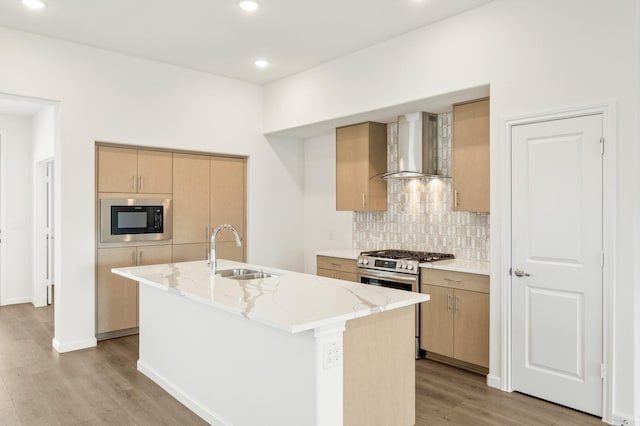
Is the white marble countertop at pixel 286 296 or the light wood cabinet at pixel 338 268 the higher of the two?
the white marble countertop at pixel 286 296

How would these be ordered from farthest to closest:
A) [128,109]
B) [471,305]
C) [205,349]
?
[128,109], [471,305], [205,349]

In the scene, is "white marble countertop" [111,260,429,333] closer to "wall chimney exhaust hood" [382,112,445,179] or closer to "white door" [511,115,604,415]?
"white door" [511,115,604,415]

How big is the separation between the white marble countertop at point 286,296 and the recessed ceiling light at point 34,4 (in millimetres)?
2238

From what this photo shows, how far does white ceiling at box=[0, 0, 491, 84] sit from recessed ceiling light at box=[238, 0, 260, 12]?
0.05 metres

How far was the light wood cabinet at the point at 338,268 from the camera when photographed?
4.88 metres

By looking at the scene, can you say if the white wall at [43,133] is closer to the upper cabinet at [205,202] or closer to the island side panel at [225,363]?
the upper cabinet at [205,202]

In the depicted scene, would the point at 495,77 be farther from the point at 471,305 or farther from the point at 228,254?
the point at 228,254

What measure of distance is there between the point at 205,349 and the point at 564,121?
9.56 ft

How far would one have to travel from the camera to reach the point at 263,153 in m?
5.98

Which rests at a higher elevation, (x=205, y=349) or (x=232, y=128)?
(x=232, y=128)

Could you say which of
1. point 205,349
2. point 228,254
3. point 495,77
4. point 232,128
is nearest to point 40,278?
point 228,254

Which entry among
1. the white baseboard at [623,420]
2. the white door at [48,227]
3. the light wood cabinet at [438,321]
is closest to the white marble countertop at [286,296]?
the light wood cabinet at [438,321]

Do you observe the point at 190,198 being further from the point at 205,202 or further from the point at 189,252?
the point at 189,252

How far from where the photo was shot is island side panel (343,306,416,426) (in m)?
2.38
